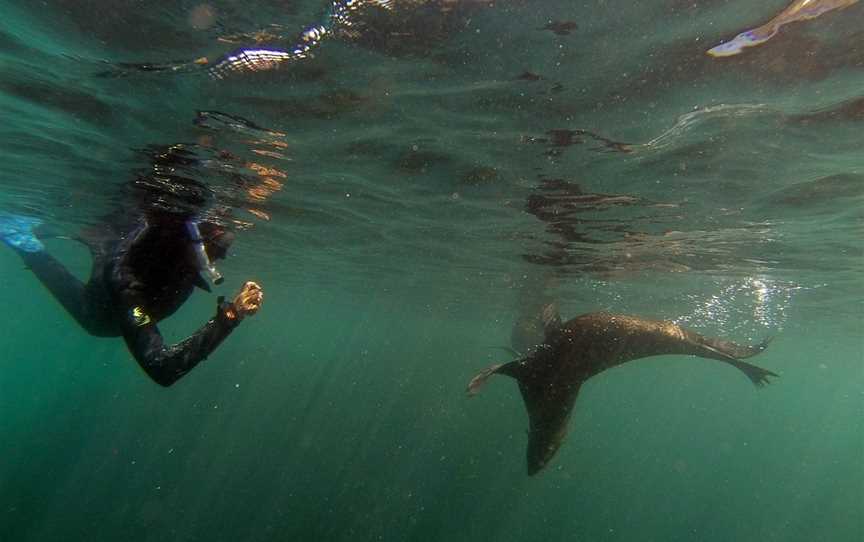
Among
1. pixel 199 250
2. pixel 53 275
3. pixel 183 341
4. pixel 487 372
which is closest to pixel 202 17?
pixel 199 250

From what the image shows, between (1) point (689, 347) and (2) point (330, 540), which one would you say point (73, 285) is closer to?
(1) point (689, 347)

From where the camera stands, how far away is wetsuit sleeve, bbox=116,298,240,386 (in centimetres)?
452

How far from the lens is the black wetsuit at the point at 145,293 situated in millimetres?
4598

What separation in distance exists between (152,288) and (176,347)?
211 cm

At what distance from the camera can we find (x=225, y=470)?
26.8 m

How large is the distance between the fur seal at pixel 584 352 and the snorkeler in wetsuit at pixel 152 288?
3265mm

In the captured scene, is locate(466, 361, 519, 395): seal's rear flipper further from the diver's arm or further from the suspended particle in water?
the suspended particle in water

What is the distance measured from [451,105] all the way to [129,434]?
114ft

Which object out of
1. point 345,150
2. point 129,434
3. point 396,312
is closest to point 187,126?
point 345,150

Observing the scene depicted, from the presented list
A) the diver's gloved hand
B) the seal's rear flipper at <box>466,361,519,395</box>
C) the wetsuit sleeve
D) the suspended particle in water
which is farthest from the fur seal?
the suspended particle in water

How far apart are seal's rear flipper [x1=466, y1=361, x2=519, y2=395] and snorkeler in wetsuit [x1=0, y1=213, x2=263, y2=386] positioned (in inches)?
112

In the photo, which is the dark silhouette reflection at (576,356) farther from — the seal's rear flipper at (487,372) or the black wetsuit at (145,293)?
the black wetsuit at (145,293)

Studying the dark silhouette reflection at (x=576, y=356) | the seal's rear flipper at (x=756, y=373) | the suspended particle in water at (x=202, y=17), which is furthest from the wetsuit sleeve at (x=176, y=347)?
the seal's rear flipper at (x=756, y=373)

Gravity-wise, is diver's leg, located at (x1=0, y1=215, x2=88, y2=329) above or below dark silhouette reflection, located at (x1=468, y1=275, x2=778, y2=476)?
below
